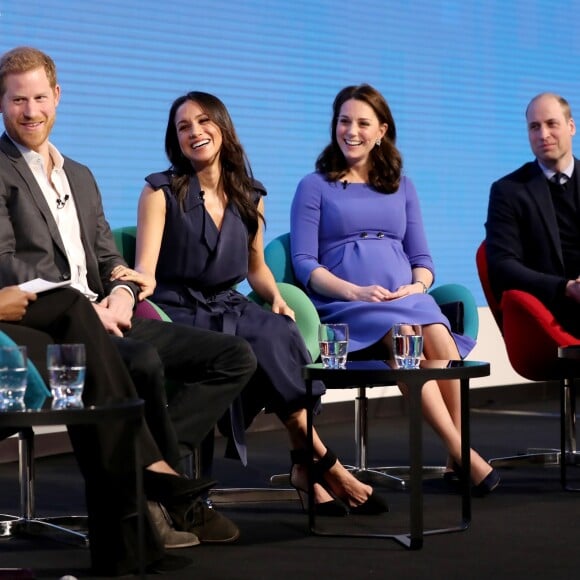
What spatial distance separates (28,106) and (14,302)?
2.27ft

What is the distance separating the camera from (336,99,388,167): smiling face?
4.51m

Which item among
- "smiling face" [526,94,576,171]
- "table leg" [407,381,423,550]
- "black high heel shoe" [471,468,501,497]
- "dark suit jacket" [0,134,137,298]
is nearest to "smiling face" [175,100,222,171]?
"dark suit jacket" [0,134,137,298]

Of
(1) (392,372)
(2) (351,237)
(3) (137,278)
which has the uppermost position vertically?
(2) (351,237)

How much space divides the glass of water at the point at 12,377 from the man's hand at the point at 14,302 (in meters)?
0.53

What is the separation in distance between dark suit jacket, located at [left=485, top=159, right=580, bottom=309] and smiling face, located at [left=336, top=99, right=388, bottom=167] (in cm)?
60

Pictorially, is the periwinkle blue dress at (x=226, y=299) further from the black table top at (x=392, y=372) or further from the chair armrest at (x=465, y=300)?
the chair armrest at (x=465, y=300)

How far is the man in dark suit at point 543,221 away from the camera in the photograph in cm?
457

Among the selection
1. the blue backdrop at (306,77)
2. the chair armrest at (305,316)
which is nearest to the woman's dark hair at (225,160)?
the chair armrest at (305,316)

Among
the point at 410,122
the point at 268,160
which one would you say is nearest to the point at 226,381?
the point at 268,160

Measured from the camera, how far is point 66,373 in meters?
2.39

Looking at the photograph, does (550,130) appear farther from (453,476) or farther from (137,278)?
(137,278)

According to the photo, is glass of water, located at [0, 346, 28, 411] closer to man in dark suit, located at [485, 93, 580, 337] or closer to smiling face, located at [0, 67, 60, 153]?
smiling face, located at [0, 67, 60, 153]

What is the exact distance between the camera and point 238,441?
12.1ft

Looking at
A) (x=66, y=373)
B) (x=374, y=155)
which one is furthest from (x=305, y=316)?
(x=66, y=373)
